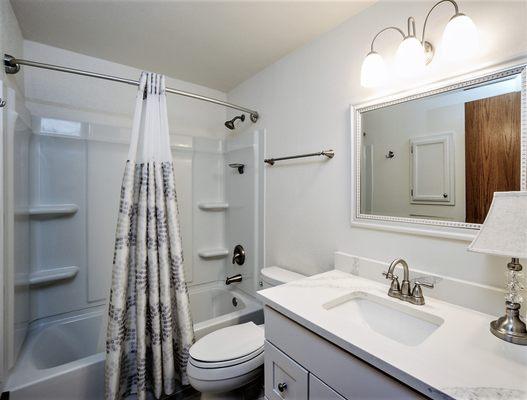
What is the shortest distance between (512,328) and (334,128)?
1120mm

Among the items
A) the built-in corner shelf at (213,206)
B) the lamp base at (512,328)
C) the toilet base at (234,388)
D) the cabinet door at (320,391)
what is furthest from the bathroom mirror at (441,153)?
the built-in corner shelf at (213,206)

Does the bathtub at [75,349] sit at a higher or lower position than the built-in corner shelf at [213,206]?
lower

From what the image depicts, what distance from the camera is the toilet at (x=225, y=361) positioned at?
3.88ft

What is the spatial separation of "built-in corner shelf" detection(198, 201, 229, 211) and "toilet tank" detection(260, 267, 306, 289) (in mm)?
891

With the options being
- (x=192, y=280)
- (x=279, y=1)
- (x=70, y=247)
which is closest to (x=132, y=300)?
(x=70, y=247)

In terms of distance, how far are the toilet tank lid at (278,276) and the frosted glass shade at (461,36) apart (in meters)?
1.35

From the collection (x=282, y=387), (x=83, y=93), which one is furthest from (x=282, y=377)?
(x=83, y=93)

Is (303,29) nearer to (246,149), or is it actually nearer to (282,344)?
(246,149)

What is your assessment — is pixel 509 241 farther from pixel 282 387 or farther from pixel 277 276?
pixel 277 276

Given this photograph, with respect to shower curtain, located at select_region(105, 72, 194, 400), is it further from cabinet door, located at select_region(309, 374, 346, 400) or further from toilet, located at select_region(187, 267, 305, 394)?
cabinet door, located at select_region(309, 374, 346, 400)

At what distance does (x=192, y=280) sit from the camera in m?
2.30

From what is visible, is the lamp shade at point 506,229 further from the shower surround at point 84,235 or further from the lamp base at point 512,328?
the shower surround at point 84,235

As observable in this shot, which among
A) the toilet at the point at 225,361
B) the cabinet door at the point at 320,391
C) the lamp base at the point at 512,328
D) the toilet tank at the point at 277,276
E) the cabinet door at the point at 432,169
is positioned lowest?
the toilet at the point at 225,361

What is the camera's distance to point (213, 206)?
7.79ft
